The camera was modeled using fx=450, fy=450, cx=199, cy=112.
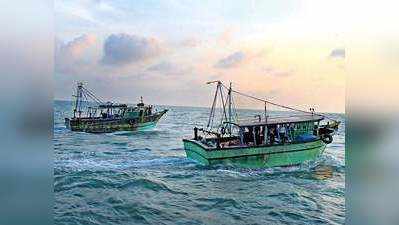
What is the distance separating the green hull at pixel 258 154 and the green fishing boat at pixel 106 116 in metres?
0.27

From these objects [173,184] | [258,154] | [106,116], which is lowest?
[173,184]

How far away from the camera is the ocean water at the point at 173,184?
237 cm

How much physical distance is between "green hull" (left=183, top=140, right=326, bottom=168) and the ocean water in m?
0.04

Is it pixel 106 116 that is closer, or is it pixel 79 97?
pixel 79 97

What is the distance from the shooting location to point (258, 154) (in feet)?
8.61

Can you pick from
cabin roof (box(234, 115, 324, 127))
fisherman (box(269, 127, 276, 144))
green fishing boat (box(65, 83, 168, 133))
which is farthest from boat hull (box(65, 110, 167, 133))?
fisherman (box(269, 127, 276, 144))

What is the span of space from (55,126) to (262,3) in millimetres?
1261

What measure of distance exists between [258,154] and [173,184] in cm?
52

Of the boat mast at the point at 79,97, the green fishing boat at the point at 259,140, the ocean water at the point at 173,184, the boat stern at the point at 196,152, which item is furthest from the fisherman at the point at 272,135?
the boat mast at the point at 79,97

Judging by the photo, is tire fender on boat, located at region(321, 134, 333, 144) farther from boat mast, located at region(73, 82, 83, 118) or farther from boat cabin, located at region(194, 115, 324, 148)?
boat mast, located at region(73, 82, 83, 118)

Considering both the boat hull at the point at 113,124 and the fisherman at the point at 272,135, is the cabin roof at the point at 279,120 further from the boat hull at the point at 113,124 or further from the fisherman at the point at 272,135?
the boat hull at the point at 113,124

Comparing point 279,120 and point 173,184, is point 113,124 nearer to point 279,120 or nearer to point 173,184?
point 173,184

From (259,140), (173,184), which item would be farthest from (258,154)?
(173,184)
